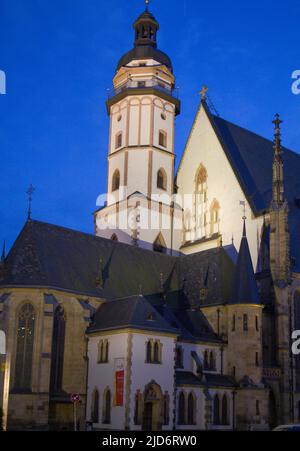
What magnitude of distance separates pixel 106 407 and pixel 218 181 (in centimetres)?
2406

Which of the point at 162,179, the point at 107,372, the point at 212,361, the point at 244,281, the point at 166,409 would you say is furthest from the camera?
the point at 162,179

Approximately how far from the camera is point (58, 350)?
4347cm

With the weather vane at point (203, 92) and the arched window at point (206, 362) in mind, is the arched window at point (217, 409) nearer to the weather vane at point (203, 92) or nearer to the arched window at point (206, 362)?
the arched window at point (206, 362)

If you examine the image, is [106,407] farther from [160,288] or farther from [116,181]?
[116,181]

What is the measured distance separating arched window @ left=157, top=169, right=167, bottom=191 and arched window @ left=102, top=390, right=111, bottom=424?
2290 cm

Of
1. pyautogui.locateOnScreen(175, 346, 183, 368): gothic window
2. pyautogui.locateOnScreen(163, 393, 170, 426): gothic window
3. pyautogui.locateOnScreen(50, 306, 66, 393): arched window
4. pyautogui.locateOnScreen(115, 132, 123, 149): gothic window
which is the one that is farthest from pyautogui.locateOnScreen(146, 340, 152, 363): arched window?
pyautogui.locateOnScreen(115, 132, 123, 149): gothic window

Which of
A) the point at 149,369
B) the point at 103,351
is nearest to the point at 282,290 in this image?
the point at 149,369

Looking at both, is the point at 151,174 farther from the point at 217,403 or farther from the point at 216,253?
the point at 217,403

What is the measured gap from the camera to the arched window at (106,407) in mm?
40719

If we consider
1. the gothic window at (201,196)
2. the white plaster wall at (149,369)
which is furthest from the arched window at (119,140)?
the white plaster wall at (149,369)

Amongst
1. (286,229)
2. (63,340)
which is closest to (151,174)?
(286,229)

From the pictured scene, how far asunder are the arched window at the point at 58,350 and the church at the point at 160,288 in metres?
0.10

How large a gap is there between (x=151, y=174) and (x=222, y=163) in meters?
6.38

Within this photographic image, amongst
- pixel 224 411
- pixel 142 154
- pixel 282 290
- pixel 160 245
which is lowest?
pixel 224 411
